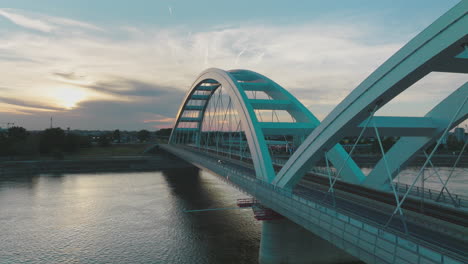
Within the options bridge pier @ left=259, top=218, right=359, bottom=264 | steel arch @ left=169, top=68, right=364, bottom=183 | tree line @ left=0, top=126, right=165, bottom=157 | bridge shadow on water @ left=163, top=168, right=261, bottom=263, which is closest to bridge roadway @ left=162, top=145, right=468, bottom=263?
steel arch @ left=169, top=68, right=364, bottom=183

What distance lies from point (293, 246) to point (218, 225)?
1032 centimetres

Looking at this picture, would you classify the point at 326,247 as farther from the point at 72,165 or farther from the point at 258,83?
the point at 72,165

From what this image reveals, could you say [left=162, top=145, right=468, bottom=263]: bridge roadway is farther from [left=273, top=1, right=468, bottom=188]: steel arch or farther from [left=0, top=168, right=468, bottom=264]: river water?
[left=0, top=168, right=468, bottom=264]: river water

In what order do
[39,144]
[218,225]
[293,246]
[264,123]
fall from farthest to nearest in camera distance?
[39,144] → [218,225] → [264,123] → [293,246]

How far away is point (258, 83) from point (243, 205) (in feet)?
46.5

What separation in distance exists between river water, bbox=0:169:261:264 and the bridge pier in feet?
6.92

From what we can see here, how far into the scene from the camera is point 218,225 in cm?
2956

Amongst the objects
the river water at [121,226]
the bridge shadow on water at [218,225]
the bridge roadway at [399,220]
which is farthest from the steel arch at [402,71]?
the river water at [121,226]

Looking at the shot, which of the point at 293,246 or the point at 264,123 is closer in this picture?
the point at 293,246

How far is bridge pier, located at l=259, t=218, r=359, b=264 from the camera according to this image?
20.4 metres

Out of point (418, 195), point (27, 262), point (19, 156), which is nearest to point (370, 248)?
point (418, 195)

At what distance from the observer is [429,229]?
13492mm

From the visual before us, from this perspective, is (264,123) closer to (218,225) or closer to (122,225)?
(218,225)

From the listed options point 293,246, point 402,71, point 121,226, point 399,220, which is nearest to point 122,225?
point 121,226
